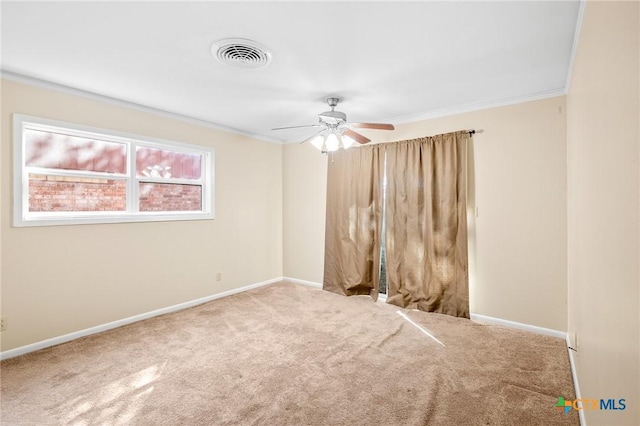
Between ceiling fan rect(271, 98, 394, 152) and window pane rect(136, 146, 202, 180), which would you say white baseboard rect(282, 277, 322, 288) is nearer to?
window pane rect(136, 146, 202, 180)

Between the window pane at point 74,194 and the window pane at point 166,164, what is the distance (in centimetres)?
32

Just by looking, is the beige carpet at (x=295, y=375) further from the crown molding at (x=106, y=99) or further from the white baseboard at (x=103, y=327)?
the crown molding at (x=106, y=99)

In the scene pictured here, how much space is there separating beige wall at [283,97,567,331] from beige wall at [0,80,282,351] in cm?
277

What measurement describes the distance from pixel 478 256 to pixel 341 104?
7.66 feet

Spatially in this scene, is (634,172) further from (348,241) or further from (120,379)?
(348,241)

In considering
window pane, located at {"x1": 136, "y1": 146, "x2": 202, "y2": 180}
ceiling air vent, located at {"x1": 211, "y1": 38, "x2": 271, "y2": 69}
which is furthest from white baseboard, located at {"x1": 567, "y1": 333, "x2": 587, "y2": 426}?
window pane, located at {"x1": 136, "y1": 146, "x2": 202, "y2": 180}

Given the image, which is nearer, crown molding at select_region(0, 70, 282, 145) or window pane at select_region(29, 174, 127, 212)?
crown molding at select_region(0, 70, 282, 145)

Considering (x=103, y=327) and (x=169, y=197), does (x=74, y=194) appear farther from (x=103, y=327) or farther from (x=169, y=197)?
(x=103, y=327)

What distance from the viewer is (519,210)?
11.0ft

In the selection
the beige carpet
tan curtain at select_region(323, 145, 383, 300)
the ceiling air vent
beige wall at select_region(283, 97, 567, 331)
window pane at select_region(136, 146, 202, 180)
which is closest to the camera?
the beige carpet

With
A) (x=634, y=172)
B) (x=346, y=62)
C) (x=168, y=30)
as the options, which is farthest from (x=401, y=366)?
(x=168, y=30)

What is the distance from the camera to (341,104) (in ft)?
11.7

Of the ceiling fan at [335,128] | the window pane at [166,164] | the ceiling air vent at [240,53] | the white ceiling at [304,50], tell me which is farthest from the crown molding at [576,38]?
the window pane at [166,164]

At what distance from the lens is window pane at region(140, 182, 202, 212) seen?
3828 mm
